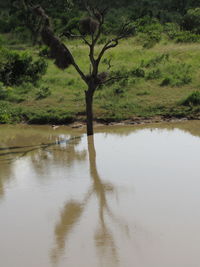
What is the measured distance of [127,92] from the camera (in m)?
22.5

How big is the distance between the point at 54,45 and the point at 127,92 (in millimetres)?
5831

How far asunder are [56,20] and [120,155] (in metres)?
20.4

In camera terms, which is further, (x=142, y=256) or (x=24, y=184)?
(x=24, y=184)

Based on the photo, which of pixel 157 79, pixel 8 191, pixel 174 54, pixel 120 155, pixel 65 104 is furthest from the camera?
pixel 174 54

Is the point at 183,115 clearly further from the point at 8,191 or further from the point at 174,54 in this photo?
the point at 8,191

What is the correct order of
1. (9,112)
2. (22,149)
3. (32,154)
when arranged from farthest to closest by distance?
(9,112) → (22,149) → (32,154)

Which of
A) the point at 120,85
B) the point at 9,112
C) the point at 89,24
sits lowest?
the point at 9,112

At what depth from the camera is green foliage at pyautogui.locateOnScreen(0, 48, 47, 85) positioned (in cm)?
2450

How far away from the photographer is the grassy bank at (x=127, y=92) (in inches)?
819

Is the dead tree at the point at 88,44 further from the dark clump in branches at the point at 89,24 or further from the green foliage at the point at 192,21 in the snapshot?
the green foliage at the point at 192,21

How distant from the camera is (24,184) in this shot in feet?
42.5

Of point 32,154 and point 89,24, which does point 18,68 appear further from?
point 32,154

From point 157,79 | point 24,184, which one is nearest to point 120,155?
point 24,184

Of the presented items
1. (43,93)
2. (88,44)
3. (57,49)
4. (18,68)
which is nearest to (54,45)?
(57,49)
